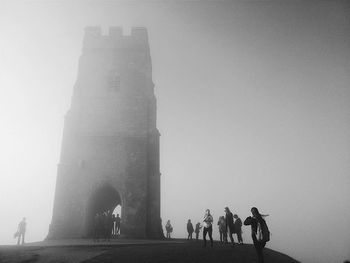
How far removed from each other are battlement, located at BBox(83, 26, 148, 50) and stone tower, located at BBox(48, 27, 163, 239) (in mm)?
87

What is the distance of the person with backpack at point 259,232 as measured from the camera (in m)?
7.84

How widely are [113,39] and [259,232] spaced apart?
22.7m

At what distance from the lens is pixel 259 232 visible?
7.98m

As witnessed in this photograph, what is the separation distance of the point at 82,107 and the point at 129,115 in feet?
12.6

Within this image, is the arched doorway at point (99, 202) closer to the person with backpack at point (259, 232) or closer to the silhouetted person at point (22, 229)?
the silhouetted person at point (22, 229)

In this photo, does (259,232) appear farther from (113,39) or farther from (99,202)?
(113,39)

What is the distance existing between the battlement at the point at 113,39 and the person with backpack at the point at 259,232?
21407 millimetres

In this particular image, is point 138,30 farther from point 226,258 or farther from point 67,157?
point 226,258

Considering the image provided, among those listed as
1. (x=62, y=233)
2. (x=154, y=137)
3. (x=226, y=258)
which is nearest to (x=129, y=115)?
(x=154, y=137)

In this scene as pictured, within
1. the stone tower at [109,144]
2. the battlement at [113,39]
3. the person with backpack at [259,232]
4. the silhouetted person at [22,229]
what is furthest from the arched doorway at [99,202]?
the person with backpack at [259,232]

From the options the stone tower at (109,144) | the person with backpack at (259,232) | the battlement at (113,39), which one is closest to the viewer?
the person with backpack at (259,232)

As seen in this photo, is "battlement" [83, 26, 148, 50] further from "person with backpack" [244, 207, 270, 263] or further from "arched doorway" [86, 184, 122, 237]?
"person with backpack" [244, 207, 270, 263]

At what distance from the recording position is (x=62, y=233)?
20.0 metres

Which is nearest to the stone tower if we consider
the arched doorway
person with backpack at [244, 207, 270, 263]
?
the arched doorway
